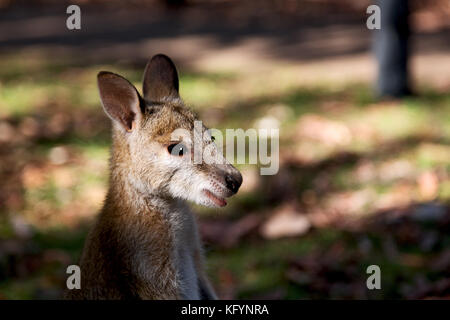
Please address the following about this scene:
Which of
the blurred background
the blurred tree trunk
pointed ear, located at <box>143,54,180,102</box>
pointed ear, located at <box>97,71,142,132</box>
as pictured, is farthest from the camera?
the blurred tree trunk

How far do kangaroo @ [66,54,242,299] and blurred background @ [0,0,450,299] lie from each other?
1228 millimetres

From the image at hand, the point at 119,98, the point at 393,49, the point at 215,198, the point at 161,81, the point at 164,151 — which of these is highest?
the point at 393,49

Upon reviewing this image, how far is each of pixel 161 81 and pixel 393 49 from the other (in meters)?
4.78

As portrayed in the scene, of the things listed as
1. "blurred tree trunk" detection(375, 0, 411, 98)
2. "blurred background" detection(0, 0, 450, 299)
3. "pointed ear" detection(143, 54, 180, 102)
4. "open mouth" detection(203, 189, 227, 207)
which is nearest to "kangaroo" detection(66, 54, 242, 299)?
"open mouth" detection(203, 189, 227, 207)

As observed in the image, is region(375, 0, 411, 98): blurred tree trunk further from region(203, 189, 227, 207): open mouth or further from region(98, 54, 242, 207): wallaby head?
region(203, 189, 227, 207): open mouth

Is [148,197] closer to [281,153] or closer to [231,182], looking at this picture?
[231,182]

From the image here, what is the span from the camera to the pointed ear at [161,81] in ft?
11.5

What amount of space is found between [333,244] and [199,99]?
392 cm

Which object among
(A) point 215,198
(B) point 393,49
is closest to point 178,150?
(A) point 215,198

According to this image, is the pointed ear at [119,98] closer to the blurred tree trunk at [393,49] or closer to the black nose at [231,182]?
the black nose at [231,182]

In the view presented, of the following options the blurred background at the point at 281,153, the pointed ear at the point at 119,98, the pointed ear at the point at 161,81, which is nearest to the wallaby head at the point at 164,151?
the pointed ear at the point at 119,98

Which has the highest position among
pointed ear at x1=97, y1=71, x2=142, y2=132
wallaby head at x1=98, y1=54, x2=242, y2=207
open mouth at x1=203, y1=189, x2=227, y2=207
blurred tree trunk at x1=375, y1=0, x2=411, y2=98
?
blurred tree trunk at x1=375, y1=0, x2=411, y2=98

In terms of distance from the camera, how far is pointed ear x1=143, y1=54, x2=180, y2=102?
11.5 feet

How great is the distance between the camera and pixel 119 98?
124 inches
